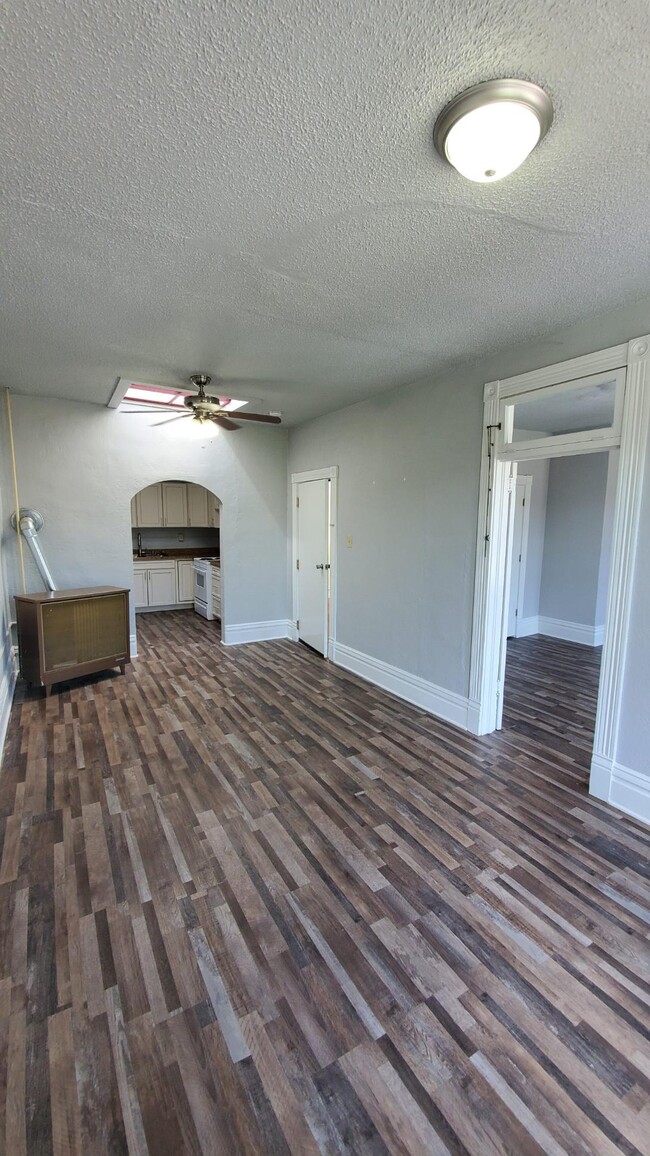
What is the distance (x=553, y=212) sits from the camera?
1.57 m

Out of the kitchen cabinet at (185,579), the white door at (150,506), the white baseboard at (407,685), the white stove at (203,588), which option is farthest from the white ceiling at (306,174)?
the kitchen cabinet at (185,579)

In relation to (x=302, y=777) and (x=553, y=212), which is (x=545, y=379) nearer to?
(x=553, y=212)

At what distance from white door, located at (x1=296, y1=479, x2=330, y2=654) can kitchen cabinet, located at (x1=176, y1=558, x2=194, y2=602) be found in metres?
2.69

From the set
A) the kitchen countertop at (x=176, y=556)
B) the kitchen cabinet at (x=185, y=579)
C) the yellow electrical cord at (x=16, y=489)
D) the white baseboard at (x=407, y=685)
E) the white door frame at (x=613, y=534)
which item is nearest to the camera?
the white door frame at (x=613, y=534)

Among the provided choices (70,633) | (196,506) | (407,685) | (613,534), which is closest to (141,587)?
(196,506)

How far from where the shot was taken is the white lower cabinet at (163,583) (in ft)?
23.0

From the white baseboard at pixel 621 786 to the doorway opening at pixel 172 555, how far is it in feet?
16.7

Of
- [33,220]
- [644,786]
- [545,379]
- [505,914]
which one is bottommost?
[505,914]

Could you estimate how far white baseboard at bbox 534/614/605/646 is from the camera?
17.8ft

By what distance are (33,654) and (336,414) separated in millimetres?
3513

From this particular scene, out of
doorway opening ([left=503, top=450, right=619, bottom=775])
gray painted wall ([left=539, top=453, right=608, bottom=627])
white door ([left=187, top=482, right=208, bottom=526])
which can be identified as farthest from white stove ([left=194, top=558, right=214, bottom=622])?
gray painted wall ([left=539, top=453, right=608, bottom=627])

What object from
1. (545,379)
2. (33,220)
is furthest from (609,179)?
(33,220)

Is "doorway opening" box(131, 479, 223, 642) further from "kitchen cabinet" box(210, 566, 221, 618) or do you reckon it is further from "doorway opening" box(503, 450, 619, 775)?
"doorway opening" box(503, 450, 619, 775)

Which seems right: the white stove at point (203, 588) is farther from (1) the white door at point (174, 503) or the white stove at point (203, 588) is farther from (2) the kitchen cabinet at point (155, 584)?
(1) the white door at point (174, 503)
